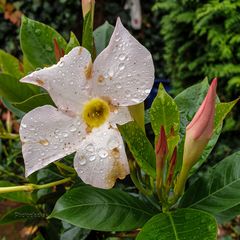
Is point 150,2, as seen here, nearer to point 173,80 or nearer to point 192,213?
point 173,80

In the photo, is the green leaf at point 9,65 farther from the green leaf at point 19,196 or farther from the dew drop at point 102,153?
the dew drop at point 102,153

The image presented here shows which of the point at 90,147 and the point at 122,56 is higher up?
the point at 122,56

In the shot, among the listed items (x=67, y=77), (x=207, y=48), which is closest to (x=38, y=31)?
(x=67, y=77)

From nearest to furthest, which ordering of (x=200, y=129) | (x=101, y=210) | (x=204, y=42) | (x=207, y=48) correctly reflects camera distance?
(x=200, y=129) < (x=101, y=210) < (x=207, y=48) < (x=204, y=42)

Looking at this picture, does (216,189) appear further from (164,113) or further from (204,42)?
(204,42)

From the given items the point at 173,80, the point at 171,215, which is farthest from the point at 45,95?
the point at 173,80
